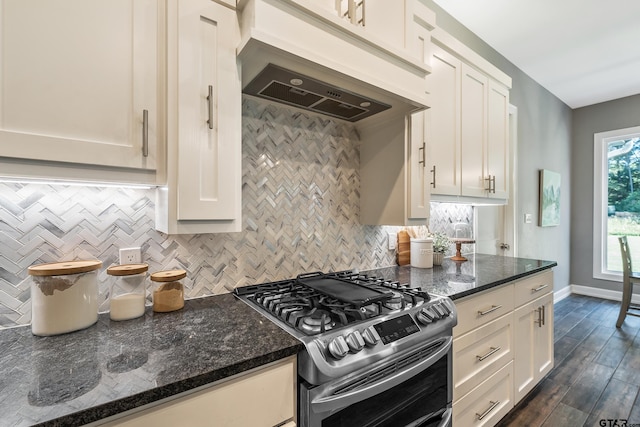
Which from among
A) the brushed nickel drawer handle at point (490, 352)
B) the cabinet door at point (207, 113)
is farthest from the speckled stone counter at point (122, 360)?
the brushed nickel drawer handle at point (490, 352)

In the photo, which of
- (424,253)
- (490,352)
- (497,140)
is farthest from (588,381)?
(497,140)

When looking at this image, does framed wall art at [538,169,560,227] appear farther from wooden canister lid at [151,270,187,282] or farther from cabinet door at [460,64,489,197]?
wooden canister lid at [151,270,187,282]

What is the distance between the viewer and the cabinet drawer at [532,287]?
1843mm

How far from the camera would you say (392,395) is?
1.04 meters

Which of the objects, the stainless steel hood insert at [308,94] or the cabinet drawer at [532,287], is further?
the cabinet drawer at [532,287]

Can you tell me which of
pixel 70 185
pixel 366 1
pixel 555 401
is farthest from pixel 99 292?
pixel 555 401

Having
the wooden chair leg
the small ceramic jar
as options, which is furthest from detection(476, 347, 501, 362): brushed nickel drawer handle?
the wooden chair leg

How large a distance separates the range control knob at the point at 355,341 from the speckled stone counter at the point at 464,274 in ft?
2.05

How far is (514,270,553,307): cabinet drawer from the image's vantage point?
1.84 metres

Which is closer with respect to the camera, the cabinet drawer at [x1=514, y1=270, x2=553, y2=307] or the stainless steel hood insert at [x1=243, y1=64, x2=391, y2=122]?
the stainless steel hood insert at [x1=243, y1=64, x2=391, y2=122]

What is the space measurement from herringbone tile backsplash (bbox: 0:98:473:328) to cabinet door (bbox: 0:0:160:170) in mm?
319

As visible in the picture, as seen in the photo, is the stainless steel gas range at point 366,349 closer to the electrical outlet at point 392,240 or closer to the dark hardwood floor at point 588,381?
the electrical outlet at point 392,240

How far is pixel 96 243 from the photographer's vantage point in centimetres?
112

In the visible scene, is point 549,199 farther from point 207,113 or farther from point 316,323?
point 207,113
